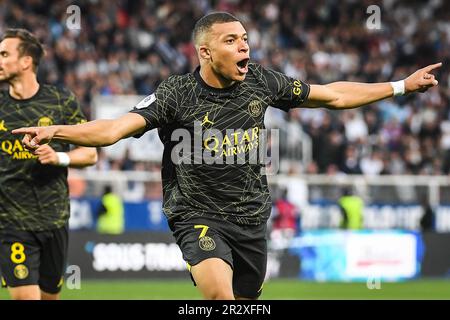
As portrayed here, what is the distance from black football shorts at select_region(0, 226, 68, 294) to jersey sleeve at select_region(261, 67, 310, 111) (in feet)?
7.83

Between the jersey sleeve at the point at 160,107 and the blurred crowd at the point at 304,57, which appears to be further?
the blurred crowd at the point at 304,57

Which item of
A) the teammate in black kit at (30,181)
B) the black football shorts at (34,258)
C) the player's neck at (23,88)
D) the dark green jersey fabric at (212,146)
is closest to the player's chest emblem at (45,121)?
the teammate in black kit at (30,181)

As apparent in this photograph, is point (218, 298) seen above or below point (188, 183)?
below

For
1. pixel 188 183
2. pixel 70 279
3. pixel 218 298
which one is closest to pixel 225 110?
pixel 188 183

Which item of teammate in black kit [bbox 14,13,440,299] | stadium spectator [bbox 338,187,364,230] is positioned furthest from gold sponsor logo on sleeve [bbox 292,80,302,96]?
stadium spectator [bbox 338,187,364,230]

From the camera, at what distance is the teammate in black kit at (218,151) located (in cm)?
702

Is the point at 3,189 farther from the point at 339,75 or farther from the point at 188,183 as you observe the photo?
the point at 339,75

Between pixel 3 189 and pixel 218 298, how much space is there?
2.69 metres

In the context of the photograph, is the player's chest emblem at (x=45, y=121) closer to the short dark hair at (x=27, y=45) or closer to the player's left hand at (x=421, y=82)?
the short dark hair at (x=27, y=45)

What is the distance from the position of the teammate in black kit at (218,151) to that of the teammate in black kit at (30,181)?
4.87ft

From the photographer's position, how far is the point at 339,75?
2536 cm

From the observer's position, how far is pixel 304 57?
25.4m

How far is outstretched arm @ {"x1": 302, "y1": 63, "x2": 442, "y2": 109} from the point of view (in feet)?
24.8

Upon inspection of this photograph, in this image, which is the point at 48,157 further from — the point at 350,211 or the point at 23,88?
the point at 350,211
